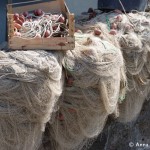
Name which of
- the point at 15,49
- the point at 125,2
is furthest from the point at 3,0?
the point at 125,2

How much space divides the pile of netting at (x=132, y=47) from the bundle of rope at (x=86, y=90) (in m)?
0.32

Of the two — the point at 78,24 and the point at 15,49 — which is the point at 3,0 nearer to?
the point at 78,24

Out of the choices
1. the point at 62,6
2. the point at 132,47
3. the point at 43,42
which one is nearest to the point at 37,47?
the point at 43,42

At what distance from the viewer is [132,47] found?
384 centimetres

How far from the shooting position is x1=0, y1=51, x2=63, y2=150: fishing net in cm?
276

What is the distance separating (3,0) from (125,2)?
1.57 m

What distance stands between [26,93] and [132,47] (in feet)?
4.32

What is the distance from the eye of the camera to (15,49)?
3033mm

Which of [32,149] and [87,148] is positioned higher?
[32,149]

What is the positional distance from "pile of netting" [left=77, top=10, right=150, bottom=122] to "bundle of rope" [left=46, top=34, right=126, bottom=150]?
0.32 m

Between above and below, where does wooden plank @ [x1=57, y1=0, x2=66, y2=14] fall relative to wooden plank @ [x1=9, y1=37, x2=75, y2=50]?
above

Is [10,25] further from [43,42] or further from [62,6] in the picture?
[62,6]

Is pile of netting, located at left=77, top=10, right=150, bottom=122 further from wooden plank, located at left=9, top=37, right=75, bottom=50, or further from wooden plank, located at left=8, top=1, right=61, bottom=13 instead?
wooden plank, located at left=9, top=37, right=75, bottom=50

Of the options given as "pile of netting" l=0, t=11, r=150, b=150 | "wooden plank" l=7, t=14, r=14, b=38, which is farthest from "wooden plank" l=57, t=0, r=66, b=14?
"wooden plank" l=7, t=14, r=14, b=38
